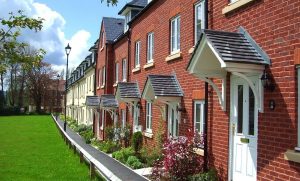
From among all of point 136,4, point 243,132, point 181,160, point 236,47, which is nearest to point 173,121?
point 181,160

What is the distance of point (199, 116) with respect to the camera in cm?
1199

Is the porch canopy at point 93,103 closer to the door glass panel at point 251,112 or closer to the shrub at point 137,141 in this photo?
the shrub at point 137,141

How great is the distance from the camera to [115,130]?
21.2 m

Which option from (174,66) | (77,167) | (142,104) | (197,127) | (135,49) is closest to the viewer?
(197,127)

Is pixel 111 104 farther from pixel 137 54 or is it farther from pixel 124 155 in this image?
pixel 124 155

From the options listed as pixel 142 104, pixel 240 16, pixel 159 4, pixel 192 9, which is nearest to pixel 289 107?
pixel 240 16

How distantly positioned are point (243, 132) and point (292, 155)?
6.40ft

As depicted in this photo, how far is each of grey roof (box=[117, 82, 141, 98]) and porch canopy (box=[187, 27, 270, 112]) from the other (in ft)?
30.9

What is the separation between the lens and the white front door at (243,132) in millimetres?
8750

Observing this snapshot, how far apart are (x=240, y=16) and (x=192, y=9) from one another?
135 inches

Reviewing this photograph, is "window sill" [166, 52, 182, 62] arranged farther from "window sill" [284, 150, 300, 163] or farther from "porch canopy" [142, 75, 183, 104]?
"window sill" [284, 150, 300, 163]

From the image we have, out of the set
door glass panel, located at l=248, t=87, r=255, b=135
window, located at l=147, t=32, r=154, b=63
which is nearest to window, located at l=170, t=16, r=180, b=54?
window, located at l=147, t=32, r=154, b=63

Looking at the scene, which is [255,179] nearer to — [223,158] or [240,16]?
[223,158]

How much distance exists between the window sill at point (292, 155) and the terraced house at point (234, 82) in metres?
0.02
